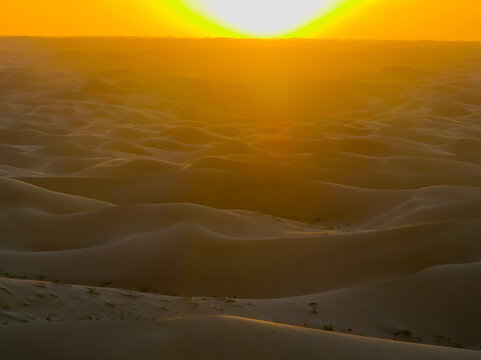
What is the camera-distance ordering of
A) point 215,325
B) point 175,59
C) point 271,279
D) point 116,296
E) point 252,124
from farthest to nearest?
point 175,59, point 252,124, point 271,279, point 116,296, point 215,325

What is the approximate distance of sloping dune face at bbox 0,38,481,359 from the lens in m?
3.40

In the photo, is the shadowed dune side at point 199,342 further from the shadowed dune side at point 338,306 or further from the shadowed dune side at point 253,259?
the shadowed dune side at point 253,259

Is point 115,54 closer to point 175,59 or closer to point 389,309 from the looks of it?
point 175,59

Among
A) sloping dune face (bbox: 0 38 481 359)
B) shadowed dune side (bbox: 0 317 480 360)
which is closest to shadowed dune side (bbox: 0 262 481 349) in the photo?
sloping dune face (bbox: 0 38 481 359)

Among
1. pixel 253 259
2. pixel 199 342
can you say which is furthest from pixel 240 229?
pixel 199 342

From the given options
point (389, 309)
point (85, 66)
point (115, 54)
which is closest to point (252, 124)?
point (389, 309)

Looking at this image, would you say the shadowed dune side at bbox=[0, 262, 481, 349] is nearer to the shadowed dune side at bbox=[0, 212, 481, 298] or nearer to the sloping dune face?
the sloping dune face

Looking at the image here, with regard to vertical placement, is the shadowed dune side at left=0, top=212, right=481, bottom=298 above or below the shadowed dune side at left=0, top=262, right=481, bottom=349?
above

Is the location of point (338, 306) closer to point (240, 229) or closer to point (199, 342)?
point (199, 342)

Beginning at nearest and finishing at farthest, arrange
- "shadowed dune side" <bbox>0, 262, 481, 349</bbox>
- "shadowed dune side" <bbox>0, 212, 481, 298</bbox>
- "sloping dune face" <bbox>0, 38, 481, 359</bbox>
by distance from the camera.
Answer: "sloping dune face" <bbox>0, 38, 481, 359</bbox>
"shadowed dune side" <bbox>0, 262, 481, 349</bbox>
"shadowed dune side" <bbox>0, 212, 481, 298</bbox>

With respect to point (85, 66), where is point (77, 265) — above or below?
below

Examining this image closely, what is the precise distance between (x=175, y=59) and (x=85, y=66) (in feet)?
15.9

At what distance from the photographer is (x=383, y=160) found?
1116 cm

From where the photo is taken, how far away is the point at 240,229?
22.7 feet
